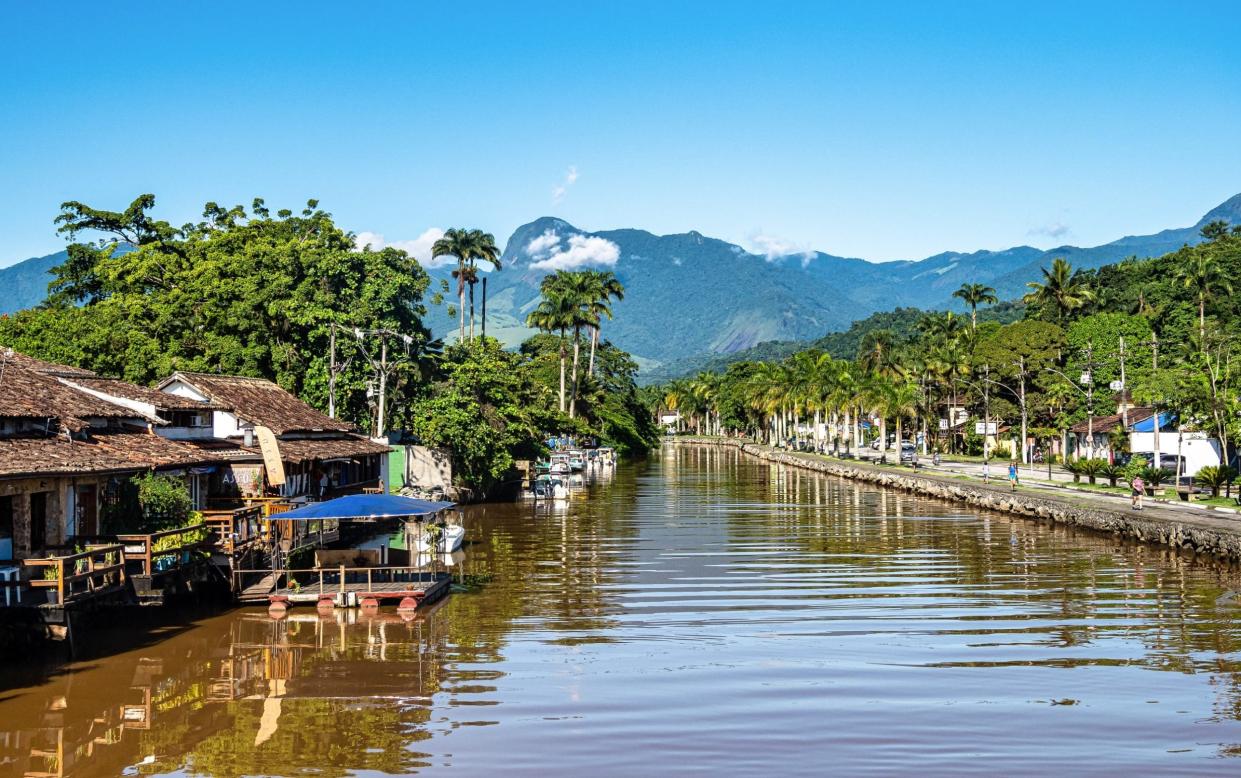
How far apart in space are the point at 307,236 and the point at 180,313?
49.5ft

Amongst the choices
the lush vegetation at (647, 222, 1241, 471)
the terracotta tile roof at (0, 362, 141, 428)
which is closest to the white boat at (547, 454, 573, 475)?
the lush vegetation at (647, 222, 1241, 471)

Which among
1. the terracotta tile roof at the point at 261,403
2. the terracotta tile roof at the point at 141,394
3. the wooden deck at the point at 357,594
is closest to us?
the wooden deck at the point at 357,594

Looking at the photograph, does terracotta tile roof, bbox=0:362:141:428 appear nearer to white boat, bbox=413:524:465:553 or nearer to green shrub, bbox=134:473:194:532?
green shrub, bbox=134:473:194:532

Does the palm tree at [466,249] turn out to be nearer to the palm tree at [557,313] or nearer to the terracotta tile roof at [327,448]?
A: the palm tree at [557,313]

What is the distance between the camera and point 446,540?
4500 cm

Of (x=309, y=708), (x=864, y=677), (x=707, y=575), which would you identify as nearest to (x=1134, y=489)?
(x=707, y=575)

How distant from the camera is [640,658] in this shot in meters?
25.5

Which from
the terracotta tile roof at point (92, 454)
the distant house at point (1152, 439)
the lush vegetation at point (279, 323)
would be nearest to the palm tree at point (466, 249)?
the lush vegetation at point (279, 323)

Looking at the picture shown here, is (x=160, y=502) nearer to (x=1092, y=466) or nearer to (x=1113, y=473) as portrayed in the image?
(x=1113, y=473)

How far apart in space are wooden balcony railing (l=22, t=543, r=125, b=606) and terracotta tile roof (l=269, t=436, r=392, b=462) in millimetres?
13471

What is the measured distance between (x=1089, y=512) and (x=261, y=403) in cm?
3650

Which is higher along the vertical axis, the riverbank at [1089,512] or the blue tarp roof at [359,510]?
the blue tarp roof at [359,510]

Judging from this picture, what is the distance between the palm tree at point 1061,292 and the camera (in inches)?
4973

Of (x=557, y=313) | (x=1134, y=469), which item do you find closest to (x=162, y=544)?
(x=1134, y=469)
